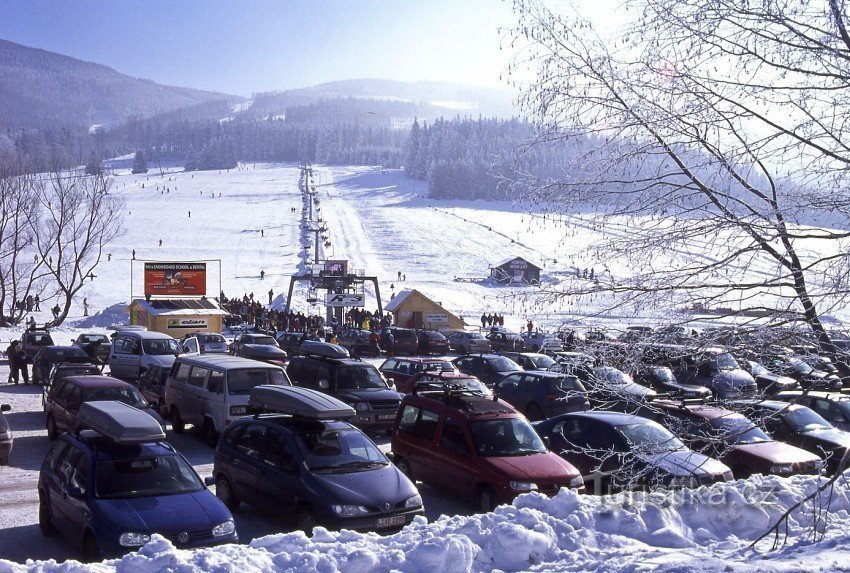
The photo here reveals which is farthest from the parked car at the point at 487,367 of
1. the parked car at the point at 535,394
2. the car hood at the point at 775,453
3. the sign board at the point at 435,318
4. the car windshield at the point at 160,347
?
the sign board at the point at 435,318

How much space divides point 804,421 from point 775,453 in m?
3.13

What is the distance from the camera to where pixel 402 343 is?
36938 millimetres

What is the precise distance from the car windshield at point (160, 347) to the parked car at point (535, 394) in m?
11.3

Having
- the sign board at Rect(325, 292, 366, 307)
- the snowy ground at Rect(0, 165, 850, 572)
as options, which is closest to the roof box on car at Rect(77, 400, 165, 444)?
the snowy ground at Rect(0, 165, 850, 572)

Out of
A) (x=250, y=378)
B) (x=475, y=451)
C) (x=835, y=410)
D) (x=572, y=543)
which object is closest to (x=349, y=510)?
(x=475, y=451)

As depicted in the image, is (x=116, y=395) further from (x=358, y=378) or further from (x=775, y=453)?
(x=775, y=453)

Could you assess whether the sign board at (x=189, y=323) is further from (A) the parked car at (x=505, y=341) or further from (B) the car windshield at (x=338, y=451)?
(B) the car windshield at (x=338, y=451)

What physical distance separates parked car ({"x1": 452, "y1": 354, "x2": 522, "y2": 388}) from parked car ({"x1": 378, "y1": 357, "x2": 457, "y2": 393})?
1.29 metres

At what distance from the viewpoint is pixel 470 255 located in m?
86.6

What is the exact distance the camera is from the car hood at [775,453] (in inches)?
482

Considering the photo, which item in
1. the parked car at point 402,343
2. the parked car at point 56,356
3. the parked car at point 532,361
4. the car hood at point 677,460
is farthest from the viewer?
the parked car at point 402,343

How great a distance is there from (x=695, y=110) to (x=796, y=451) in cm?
892

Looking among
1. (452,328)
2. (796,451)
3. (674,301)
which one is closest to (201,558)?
(674,301)

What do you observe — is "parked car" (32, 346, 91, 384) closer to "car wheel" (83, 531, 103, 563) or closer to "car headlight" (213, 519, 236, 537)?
"car wheel" (83, 531, 103, 563)
